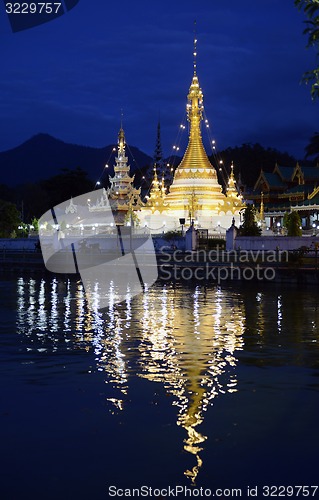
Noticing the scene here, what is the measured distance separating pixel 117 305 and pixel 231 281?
37.8 feet

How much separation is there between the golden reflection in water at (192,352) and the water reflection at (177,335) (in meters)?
0.01

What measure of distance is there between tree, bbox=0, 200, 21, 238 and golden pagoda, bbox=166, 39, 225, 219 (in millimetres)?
17202

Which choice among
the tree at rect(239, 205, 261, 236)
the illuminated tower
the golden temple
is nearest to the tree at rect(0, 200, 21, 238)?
the illuminated tower

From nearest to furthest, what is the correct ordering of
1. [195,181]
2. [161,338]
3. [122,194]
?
[161,338] < [195,181] < [122,194]

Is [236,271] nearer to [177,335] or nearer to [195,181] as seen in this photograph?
[177,335]

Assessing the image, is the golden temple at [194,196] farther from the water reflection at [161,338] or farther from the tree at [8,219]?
the water reflection at [161,338]

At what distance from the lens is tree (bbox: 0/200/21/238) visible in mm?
66400

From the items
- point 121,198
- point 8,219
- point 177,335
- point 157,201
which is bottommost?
point 177,335

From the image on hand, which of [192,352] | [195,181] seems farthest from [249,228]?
[192,352]

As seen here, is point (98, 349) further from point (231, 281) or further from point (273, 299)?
point (231, 281)

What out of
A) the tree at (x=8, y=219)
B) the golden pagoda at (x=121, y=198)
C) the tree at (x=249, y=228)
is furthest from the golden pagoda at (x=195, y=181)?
the tree at (x=8, y=219)

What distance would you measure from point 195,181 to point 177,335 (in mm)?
41187

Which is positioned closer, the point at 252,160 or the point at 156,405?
the point at 156,405

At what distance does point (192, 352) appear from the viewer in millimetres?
13648
